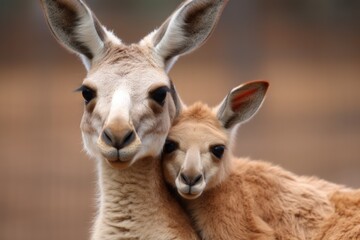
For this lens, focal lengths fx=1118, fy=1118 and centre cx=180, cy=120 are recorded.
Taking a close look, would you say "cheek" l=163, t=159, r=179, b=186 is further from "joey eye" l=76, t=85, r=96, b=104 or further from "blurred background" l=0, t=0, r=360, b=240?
"blurred background" l=0, t=0, r=360, b=240

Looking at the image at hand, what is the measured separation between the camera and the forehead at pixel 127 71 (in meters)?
6.22

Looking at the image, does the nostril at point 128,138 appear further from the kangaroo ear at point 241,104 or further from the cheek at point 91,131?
the kangaroo ear at point 241,104

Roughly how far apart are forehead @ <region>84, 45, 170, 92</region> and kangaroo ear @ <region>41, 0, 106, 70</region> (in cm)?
12

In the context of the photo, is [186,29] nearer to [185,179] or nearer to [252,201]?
[185,179]

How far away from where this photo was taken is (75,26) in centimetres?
656

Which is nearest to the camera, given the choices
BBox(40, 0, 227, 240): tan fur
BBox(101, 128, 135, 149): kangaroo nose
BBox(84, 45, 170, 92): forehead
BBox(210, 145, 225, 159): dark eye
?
BBox(101, 128, 135, 149): kangaroo nose

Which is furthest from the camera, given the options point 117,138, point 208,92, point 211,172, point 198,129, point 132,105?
point 208,92

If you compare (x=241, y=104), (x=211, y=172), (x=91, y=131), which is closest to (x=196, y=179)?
(x=211, y=172)

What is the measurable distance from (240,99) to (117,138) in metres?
A: 1.18

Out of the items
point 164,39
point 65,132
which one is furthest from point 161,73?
point 65,132

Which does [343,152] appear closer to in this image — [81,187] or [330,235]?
[81,187]

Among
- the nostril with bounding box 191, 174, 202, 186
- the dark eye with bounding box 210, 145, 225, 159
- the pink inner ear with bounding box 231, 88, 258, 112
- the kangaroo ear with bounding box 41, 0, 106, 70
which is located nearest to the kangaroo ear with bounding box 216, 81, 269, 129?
the pink inner ear with bounding box 231, 88, 258, 112

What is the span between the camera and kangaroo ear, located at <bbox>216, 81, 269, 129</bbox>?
6.73 metres

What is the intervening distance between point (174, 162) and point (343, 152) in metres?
9.80
